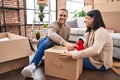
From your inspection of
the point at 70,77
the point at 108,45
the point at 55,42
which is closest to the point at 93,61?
the point at 108,45

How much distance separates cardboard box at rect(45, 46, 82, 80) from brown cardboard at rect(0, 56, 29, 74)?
0.45m

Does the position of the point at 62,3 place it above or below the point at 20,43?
above

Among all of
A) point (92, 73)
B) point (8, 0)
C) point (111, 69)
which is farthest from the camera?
point (8, 0)

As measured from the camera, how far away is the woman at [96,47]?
5.71ft

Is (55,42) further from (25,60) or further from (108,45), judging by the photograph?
(108,45)

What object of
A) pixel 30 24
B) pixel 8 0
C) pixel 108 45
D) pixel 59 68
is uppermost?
pixel 8 0

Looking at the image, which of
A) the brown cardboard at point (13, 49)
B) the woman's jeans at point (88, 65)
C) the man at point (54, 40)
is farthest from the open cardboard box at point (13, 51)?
the woman's jeans at point (88, 65)

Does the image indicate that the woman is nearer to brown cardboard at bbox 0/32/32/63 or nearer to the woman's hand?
the woman's hand

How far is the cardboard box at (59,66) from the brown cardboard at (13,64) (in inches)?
17.7

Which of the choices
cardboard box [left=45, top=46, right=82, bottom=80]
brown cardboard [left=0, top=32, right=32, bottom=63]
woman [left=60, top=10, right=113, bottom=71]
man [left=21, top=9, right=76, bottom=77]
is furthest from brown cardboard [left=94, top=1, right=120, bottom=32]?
brown cardboard [left=0, top=32, right=32, bottom=63]

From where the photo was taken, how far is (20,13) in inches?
176

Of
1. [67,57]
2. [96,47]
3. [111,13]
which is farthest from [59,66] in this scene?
[111,13]

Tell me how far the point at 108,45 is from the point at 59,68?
2.46ft

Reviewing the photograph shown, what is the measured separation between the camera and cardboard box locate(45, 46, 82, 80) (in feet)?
5.70
